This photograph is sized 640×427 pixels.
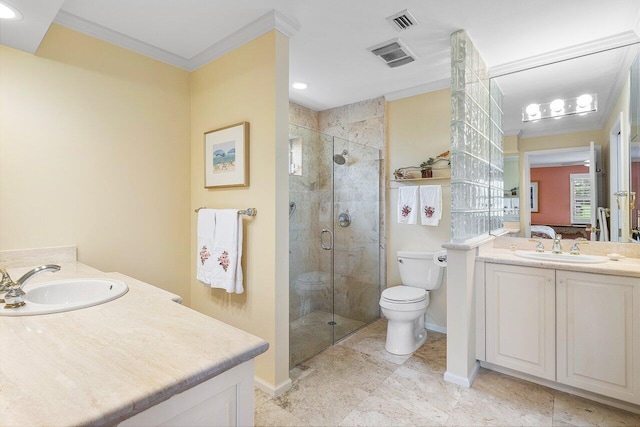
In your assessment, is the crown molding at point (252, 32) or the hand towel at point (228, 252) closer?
the crown molding at point (252, 32)

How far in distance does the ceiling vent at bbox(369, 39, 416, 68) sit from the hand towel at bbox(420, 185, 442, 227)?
109 cm

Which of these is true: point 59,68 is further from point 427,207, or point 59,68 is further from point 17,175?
point 427,207

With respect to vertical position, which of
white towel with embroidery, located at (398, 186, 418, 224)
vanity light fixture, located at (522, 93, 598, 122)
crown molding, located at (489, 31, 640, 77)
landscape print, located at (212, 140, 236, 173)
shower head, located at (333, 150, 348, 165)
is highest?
crown molding, located at (489, 31, 640, 77)

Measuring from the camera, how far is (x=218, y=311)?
7.75ft

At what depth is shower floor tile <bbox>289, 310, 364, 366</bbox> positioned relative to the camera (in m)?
2.42

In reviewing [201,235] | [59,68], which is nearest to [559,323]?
[201,235]

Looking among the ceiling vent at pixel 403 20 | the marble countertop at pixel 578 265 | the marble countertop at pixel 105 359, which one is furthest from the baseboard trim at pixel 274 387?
the ceiling vent at pixel 403 20

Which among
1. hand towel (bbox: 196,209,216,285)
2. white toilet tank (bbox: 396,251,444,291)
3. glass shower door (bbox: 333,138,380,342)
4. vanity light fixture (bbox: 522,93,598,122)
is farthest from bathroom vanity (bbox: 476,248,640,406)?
hand towel (bbox: 196,209,216,285)

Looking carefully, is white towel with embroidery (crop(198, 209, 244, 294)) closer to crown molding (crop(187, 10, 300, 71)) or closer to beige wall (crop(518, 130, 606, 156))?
crown molding (crop(187, 10, 300, 71))

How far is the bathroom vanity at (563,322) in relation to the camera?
5.69 ft

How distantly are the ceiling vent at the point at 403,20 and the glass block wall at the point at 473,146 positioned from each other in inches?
13.0

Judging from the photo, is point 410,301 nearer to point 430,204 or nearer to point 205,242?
point 430,204

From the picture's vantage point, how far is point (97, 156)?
6.78 feet

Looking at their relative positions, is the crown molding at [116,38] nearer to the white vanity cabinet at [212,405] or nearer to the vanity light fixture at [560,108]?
the white vanity cabinet at [212,405]
